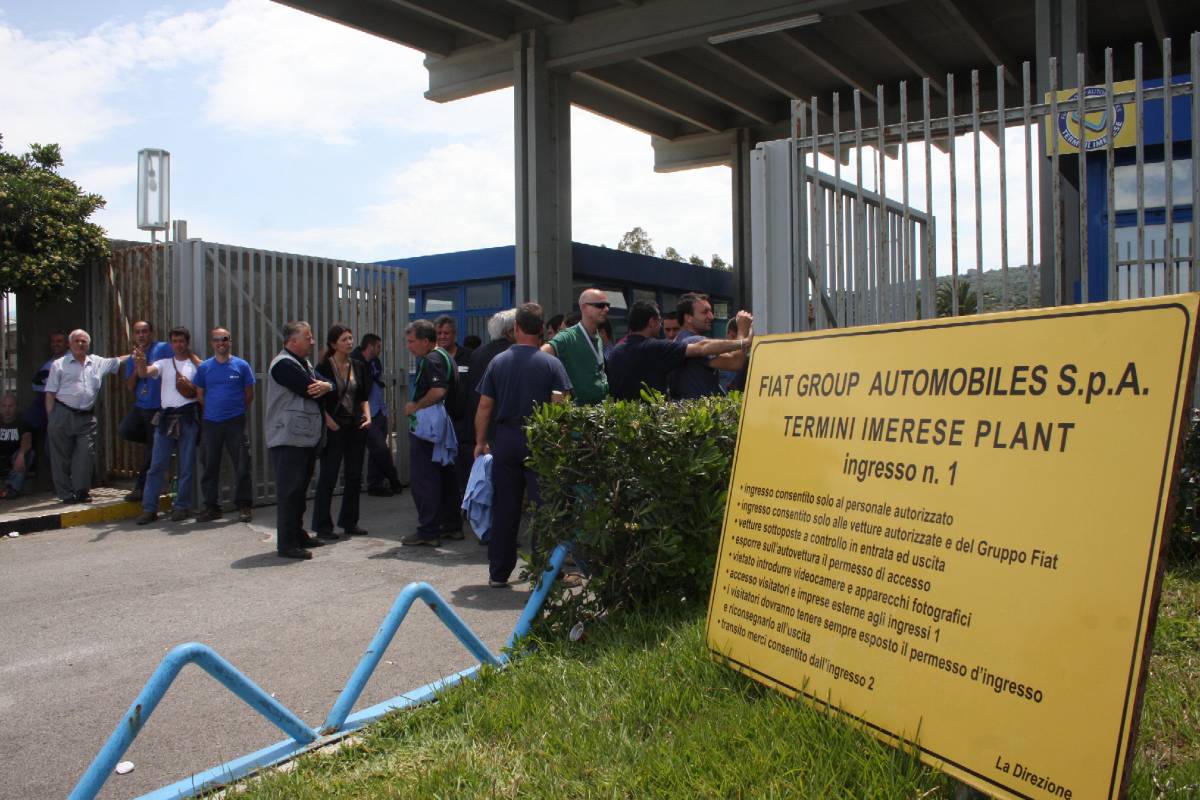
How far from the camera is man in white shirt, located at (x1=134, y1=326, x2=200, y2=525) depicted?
949 cm

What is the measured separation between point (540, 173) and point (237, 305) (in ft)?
26.1

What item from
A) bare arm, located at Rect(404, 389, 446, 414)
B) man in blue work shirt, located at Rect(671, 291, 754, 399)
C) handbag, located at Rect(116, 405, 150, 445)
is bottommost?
handbag, located at Rect(116, 405, 150, 445)

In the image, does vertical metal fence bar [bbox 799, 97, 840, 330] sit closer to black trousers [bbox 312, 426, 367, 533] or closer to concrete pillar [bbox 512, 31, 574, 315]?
black trousers [bbox 312, 426, 367, 533]

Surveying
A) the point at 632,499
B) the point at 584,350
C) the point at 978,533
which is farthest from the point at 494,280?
the point at 978,533

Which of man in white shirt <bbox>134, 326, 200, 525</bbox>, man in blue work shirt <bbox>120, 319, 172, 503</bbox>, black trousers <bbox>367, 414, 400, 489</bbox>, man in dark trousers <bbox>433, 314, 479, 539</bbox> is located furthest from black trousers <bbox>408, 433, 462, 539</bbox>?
man in blue work shirt <bbox>120, 319, 172, 503</bbox>

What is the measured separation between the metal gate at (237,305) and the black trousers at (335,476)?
1.99 m

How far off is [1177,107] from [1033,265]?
5.39ft

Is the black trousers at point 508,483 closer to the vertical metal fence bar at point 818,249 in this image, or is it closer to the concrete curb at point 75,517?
the vertical metal fence bar at point 818,249

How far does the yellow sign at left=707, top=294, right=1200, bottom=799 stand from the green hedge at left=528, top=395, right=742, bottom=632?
1196 mm

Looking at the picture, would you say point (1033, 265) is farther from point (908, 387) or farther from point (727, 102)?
point (727, 102)

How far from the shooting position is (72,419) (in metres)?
10.2

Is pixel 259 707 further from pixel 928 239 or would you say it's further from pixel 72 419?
pixel 72 419

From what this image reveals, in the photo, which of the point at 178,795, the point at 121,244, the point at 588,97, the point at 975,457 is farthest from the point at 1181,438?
the point at 588,97

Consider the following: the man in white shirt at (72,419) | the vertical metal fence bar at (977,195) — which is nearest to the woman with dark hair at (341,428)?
the man in white shirt at (72,419)
